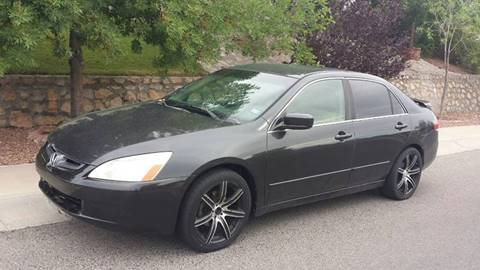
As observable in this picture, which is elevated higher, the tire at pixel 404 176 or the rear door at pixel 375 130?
the rear door at pixel 375 130

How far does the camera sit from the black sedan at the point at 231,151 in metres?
4.02

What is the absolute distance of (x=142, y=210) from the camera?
3.99m

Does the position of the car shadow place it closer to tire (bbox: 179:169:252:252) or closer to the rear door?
tire (bbox: 179:169:252:252)

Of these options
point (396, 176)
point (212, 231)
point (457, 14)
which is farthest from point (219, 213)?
point (457, 14)

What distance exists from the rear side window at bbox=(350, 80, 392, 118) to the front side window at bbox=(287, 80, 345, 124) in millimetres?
230

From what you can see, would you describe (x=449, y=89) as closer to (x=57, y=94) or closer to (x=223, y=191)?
(x=57, y=94)

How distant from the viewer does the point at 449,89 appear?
17.2m

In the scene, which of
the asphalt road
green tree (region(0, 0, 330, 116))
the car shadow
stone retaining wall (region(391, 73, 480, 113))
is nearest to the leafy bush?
green tree (region(0, 0, 330, 116))

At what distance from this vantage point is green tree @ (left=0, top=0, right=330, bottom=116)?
5954 mm

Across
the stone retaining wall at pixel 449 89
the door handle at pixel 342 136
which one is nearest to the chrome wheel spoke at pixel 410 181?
the door handle at pixel 342 136

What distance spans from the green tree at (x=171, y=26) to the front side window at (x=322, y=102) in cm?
209

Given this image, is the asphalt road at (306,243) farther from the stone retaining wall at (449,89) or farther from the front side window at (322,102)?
the stone retaining wall at (449,89)

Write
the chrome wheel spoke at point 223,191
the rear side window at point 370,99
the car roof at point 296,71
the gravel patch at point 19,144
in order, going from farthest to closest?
the gravel patch at point 19,144 < the rear side window at point 370,99 < the car roof at point 296,71 < the chrome wheel spoke at point 223,191

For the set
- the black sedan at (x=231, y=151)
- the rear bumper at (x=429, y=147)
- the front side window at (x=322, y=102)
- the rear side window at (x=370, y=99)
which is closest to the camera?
the black sedan at (x=231, y=151)
